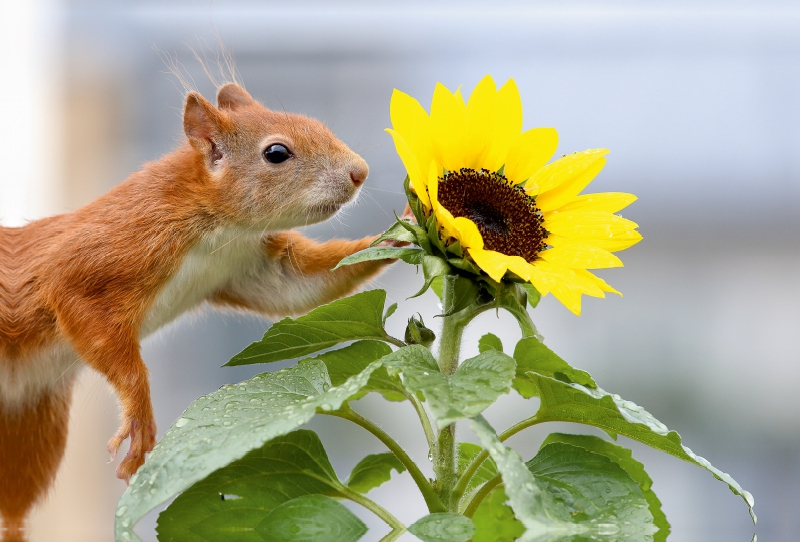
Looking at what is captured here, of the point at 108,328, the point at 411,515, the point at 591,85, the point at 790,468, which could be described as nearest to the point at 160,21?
the point at 591,85

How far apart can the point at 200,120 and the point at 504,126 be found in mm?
272

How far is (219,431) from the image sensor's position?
0.38 meters

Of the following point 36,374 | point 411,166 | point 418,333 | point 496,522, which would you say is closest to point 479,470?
point 496,522

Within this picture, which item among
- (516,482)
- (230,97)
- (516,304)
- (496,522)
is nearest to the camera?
(516,482)

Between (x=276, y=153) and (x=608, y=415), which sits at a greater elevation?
(x=276, y=153)

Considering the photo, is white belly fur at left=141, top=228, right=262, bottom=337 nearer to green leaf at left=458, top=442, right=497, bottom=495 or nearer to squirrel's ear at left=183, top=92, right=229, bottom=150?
squirrel's ear at left=183, top=92, right=229, bottom=150

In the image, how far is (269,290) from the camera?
67 cm

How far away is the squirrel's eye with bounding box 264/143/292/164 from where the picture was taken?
24.9 inches

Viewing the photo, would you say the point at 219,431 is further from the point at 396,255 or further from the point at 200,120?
the point at 200,120

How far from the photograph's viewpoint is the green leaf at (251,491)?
1.43ft

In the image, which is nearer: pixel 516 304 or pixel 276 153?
pixel 516 304

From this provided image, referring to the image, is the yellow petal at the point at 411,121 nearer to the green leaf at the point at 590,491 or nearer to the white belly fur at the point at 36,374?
the green leaf at the point at 590,491

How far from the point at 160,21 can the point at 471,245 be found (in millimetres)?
1390

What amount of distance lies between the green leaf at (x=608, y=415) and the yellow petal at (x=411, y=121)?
148mm
